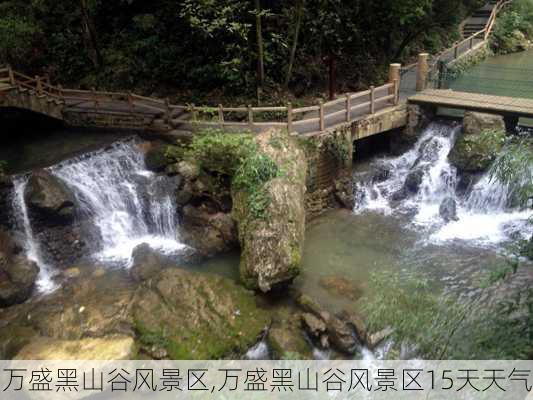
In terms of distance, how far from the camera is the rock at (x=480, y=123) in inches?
529

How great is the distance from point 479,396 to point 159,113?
41.2 ft

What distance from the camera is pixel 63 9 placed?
21125 millimetres

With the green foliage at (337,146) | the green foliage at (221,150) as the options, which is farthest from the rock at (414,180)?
the green foliage at (221,150)

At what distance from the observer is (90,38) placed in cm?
1927

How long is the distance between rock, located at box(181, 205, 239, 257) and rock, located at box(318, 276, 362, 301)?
2615mm

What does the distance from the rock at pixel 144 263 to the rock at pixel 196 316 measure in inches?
34.9

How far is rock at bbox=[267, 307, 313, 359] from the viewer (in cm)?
909

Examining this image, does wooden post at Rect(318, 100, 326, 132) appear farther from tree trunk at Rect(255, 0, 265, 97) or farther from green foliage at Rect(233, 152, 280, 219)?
tree trunk at Rect(255, 0, 265, 97)

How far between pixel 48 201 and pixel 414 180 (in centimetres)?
1011

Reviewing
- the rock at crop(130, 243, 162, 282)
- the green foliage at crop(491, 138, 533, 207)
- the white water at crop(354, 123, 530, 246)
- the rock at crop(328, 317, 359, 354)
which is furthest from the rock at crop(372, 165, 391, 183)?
the green foliage at crop(491, 138, 533, 207)

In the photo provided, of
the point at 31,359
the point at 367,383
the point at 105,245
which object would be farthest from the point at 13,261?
the point at 367,383

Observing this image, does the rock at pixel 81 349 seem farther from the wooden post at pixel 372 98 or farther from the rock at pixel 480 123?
the rock at pixel 480 123

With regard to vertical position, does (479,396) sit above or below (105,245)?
above

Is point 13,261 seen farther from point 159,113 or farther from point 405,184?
point 405,184
